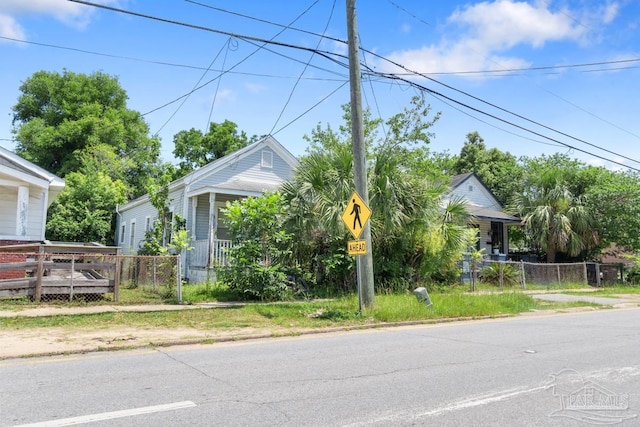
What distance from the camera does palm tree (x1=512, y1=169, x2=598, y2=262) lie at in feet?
78.0

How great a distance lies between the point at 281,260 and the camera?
14734 mm

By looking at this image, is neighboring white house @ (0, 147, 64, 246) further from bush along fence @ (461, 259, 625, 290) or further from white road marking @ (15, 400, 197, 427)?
bush along fence @ (461, 259, 625, 290)

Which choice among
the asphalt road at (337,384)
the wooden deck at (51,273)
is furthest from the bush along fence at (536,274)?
the wooden deck at (51,273)

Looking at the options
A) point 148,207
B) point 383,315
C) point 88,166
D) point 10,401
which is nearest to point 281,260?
point 383,315

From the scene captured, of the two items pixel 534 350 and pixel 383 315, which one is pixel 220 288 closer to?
pixel 383 315

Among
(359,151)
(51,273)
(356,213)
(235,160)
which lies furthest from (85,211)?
(356,213)

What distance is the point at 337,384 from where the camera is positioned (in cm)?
555

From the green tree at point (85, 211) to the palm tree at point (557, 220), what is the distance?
23.7 meters

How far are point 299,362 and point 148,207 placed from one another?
19053 mm

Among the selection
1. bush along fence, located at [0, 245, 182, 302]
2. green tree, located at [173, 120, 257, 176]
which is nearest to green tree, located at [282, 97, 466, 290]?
bush along fence, located at [0, 245, 182, 302]

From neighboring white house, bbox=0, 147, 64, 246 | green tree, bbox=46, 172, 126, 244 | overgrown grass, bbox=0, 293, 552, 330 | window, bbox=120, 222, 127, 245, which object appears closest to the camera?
overgrown grass, bbox=0, 293, 552, 330

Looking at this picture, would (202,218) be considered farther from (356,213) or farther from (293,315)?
(356,213)

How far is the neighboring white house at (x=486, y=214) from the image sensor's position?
86.1 ft

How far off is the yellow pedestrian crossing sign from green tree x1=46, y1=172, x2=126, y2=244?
70.0ft
